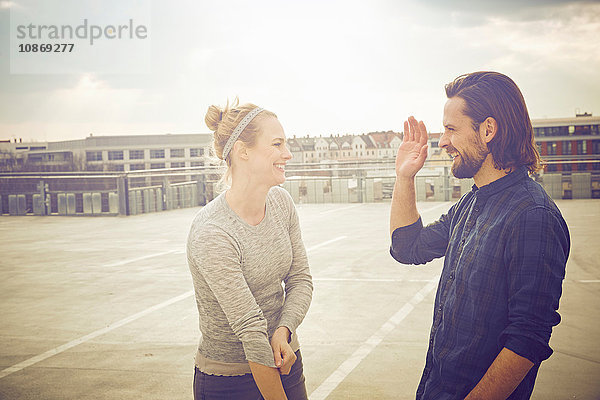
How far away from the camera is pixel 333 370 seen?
4.89 meters

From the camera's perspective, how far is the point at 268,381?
2.39 metres

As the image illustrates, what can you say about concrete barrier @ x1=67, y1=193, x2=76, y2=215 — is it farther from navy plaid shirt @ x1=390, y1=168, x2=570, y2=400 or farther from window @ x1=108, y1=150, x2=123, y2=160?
window @ x1=108, y1=150, x2=123, y2=160

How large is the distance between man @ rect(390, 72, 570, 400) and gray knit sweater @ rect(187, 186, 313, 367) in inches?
27.3

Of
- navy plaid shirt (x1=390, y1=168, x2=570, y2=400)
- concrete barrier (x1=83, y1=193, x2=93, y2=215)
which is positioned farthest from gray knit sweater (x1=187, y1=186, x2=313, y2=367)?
concrete barrier (x1=83, y1=193, x2=93, y2=215)

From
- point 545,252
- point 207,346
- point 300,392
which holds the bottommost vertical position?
point 300,392

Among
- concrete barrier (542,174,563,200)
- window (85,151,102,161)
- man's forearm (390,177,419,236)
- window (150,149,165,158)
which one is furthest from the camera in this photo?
window (150,149,165,158)

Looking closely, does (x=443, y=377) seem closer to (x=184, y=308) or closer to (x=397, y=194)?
(x=397, y=194)

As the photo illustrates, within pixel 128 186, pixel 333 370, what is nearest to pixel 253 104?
pixel 333 370

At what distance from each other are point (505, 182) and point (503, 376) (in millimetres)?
650

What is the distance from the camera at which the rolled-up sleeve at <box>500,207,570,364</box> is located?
184 centimetres

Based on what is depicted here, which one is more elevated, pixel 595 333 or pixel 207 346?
pixel 207 346

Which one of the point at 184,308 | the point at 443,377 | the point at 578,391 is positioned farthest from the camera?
the point at 184,308

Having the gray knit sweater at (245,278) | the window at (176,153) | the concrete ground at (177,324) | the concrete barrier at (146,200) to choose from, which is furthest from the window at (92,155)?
the gray knit sweater at (245,278)

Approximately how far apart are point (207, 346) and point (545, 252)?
1.47 m
